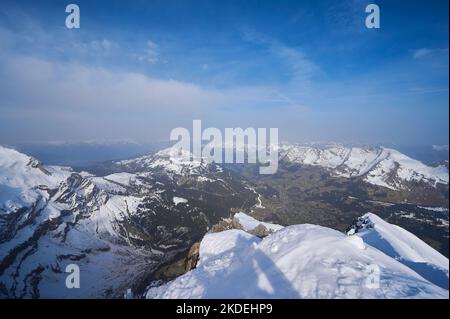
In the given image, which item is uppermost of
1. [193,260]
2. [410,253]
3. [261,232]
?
[410,253]

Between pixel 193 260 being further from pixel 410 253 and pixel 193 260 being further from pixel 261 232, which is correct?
pixel 261 232

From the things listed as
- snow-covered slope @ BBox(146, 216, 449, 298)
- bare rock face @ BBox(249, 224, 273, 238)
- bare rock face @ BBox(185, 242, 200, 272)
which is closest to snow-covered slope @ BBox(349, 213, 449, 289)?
snow-covered slope @ BBox(146, 216, 449, 298)

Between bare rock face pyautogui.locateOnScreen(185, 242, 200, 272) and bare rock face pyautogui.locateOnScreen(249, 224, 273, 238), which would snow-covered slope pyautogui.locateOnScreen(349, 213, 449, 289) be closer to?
bare rock face pyautogui.locateOnScreen(185, 242, 200, 272)

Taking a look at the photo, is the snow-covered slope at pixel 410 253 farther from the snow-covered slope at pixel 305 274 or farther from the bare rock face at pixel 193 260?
the bare rock face at pixel 193 260

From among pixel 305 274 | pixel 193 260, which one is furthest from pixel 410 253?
pixel 193 260
